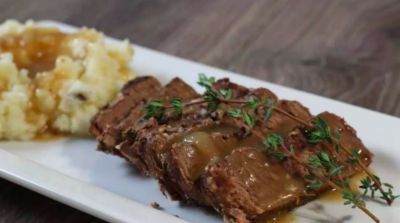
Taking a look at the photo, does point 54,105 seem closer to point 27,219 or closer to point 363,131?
point 27,219

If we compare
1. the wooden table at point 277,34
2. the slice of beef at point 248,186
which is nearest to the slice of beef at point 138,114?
the slice of beef at point 248,186

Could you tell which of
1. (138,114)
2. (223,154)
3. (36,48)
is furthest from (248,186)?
(36,48)

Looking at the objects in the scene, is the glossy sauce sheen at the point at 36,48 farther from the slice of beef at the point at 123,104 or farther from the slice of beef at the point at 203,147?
the slice of beef at the point at 203,147

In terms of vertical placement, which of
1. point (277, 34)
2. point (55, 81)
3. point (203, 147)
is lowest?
point (55, 81)

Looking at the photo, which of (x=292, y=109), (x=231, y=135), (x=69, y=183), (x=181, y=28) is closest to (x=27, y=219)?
(x=69, y=183)

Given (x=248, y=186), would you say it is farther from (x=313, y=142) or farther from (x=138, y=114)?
(x=138, y=114)

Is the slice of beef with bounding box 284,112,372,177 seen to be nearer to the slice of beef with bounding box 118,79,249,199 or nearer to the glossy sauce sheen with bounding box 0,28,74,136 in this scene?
the slice of beef with bounding box 118,79,249,199

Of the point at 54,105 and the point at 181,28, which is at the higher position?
the point at 181,28
